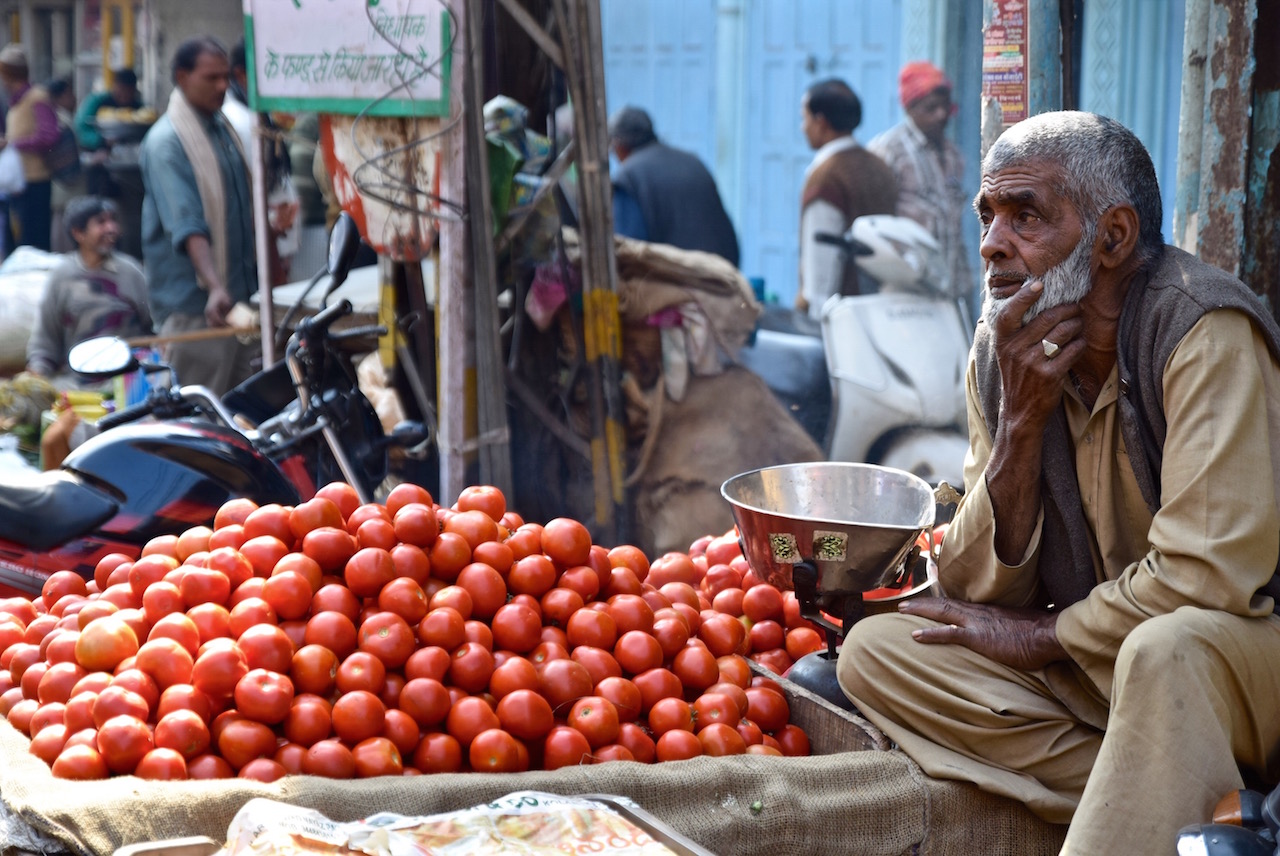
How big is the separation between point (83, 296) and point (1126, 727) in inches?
236

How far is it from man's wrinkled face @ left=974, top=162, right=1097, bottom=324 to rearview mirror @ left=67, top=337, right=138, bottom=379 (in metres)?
2.38

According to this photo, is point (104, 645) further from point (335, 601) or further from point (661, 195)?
point (661, 195)

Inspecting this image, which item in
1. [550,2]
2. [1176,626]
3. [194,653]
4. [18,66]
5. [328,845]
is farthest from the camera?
[18,66]

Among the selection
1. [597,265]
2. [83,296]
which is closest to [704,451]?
[597,265]

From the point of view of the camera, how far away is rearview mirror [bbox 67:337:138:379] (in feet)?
12.0

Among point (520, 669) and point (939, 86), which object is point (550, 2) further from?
point (520, 669)

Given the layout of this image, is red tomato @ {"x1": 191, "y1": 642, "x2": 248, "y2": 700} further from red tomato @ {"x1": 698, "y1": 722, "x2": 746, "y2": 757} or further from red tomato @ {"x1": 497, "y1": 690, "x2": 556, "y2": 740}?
red tomato @ {"x1": 698, "y1": 722, "x2": 746, "y2": 757}

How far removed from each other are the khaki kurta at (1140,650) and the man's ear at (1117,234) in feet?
0.69

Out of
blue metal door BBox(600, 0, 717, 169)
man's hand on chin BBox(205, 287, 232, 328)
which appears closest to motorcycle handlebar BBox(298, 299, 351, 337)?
man's hand on chin BBox(205, 287, 232, 328)

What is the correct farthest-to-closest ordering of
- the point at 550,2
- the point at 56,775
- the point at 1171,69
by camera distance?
1. the point at 1171,69
2. the point at 550,2
3. the point at 56,775

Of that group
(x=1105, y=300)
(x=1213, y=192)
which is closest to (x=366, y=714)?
(x=1105, y=300)

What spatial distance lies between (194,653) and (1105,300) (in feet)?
6.22

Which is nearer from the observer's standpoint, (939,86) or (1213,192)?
(1213,192)

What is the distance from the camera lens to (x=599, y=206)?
17.0 ft
